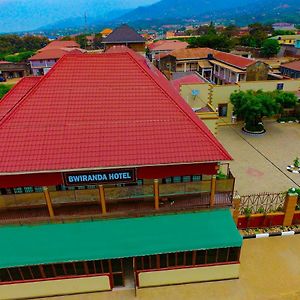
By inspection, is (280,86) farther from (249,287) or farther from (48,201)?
(48,201)

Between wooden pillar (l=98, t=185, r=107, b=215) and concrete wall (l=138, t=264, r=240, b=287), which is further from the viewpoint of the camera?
concrete wall (l=138, t=264, r=240, b=287)

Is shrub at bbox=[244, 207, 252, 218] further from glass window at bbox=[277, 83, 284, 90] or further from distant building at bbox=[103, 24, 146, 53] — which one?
distant building at bbox=[103, 24, 146, 53]

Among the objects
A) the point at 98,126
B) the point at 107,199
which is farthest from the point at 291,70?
the point at 107,199

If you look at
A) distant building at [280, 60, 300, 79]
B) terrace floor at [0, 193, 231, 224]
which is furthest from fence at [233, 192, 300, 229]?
distant building at [280, 60, 300, 79]

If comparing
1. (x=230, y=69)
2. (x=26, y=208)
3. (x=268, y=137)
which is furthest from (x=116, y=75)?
(x=230, y=69)

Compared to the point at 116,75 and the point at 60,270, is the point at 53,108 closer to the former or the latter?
the point at 116,75
